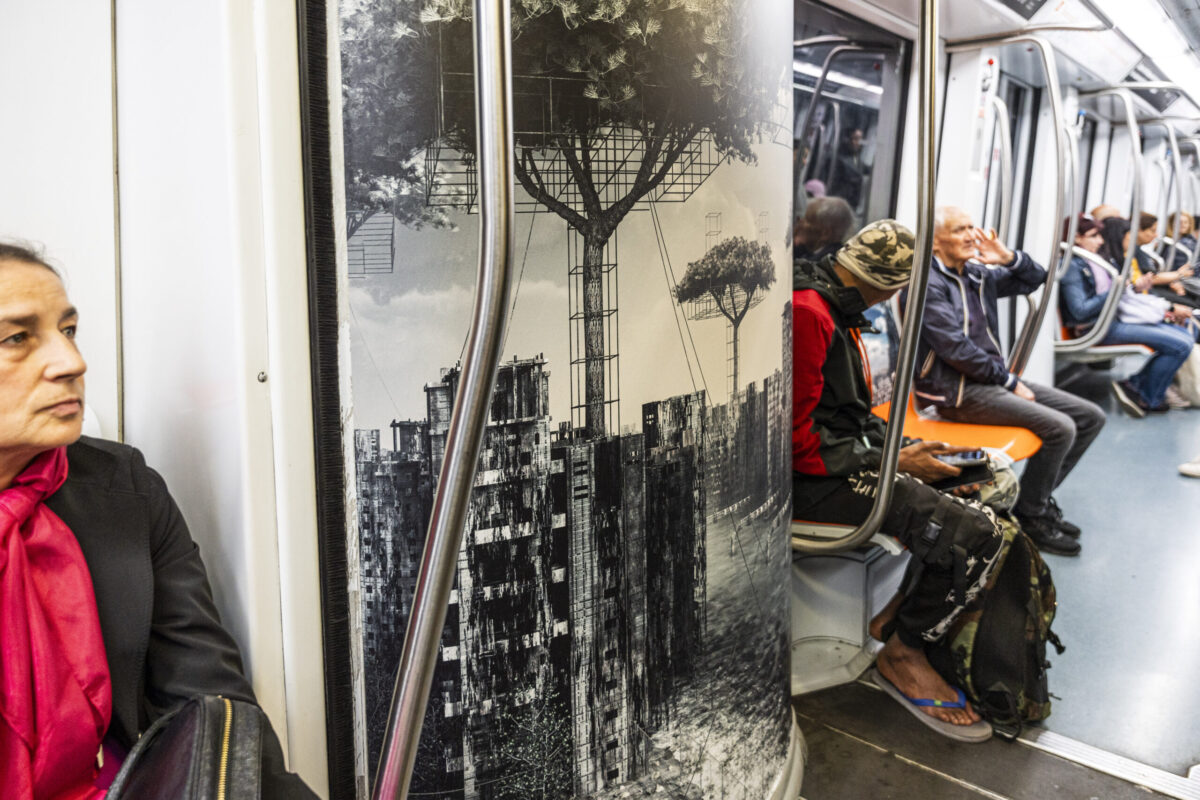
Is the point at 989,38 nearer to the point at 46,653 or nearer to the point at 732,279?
the point at 732,279

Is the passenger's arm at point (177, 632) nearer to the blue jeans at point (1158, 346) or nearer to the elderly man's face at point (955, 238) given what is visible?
the elderly man's face at point (955, 238)

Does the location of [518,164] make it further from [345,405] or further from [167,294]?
[167,294]

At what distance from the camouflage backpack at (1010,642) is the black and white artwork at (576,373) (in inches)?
45.2

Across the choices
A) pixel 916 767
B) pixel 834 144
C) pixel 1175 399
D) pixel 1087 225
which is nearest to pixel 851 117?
pixel 834 144

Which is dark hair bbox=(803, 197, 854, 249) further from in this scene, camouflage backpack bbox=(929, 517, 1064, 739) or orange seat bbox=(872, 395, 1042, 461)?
camouflage backpack bbox=(929, 517, 1064, 739)

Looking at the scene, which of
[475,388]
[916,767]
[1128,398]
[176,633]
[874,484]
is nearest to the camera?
[475,388]

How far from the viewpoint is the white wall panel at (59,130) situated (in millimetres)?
1455

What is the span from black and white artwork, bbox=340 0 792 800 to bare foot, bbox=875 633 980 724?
1.10 m

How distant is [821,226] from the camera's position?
3854 mm

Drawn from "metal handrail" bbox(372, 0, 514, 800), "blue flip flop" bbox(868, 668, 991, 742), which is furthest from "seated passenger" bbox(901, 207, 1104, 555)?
"metal handrail" bbox(372, 0, 514, 800)

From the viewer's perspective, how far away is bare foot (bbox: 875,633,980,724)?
2654mm

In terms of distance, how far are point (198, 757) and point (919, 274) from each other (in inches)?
59.0

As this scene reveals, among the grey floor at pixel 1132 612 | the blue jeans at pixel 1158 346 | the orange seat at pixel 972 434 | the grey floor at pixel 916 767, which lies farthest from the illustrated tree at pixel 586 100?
the blue jeans at pixel 1158 346

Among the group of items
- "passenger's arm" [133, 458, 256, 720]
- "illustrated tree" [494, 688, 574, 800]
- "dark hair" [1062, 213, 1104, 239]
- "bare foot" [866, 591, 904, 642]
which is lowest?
"bare foot" [866, 591, 904, 642]
